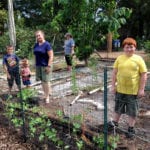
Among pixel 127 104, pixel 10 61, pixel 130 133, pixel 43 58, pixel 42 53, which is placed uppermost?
pixel 42 53

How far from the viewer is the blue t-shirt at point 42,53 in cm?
721

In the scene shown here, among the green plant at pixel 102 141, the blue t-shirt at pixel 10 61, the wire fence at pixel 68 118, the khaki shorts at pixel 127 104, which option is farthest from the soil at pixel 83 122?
the blue t-shirt at pixel 10 61

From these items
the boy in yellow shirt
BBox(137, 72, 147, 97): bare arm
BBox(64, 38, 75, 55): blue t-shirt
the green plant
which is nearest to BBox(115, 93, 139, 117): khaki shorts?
the boy in yellow shirt

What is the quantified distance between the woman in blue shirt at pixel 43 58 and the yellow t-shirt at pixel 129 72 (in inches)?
92.8

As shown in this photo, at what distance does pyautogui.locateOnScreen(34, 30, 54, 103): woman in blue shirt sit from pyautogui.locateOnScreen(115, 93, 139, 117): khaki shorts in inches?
91.5

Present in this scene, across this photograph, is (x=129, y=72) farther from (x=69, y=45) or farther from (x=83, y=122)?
(x=69, y=45)

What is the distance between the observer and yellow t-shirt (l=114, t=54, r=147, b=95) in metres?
4.93

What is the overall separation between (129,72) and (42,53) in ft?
8.76

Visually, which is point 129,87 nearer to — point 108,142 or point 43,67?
point 108,142

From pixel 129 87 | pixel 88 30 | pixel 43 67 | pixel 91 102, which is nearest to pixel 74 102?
pixel 91 102

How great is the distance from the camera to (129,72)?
4.96 m

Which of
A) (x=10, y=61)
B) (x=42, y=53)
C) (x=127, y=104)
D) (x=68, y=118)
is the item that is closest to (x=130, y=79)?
(x=127, y=104)

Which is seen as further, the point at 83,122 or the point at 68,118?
the point at 68,118

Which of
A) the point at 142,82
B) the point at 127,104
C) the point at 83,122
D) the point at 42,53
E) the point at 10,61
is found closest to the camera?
the point at 142,82
